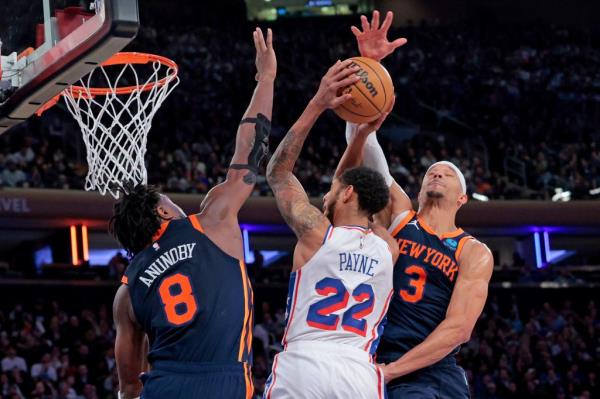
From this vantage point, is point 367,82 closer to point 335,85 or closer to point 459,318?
point 335,85

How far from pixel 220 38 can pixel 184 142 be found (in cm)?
652

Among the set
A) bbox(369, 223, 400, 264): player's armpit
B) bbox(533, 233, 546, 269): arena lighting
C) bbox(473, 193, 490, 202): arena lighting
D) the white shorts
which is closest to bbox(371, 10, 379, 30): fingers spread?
bbox(369, 223, 400, 264): player's armpit

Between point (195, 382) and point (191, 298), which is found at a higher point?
point (191, 298)

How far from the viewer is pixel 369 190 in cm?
465

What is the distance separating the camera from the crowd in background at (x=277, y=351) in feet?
44.1

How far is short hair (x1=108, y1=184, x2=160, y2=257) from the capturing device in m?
4.24

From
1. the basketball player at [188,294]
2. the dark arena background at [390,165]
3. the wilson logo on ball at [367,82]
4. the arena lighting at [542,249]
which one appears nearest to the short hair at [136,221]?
the basketball player at [188,294]

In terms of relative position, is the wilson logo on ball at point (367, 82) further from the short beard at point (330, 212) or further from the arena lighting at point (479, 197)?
the arena lighting at point (479, 197)

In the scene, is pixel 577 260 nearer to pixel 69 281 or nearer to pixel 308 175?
pixel 308 175

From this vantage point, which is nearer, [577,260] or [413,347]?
[413,347]

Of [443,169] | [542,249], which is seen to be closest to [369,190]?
[443,169]

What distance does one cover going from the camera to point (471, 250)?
506 cm

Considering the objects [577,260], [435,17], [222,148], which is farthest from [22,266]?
[435,17]

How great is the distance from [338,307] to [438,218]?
3.34 ft
